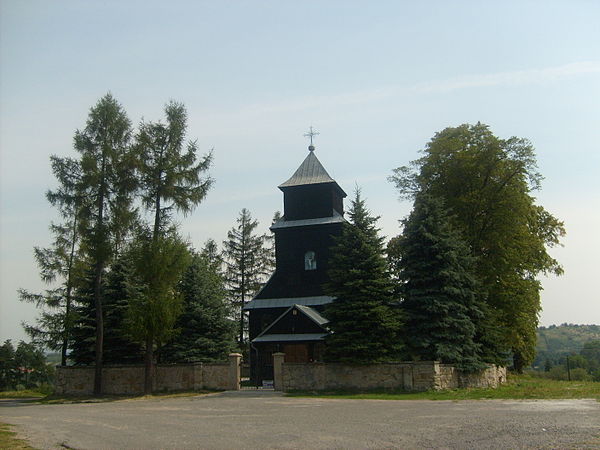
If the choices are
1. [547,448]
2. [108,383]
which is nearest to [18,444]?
[547,448]

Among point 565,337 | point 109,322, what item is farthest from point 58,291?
point 565,337

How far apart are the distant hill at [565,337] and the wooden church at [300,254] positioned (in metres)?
103

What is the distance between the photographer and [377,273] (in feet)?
81.3

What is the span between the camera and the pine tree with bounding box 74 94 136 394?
2652 centimetres

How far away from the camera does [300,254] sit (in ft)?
114

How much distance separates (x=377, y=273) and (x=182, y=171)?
1005 centimetres

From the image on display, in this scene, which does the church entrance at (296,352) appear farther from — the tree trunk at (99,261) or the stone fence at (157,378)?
the tree trunk at (99,261)

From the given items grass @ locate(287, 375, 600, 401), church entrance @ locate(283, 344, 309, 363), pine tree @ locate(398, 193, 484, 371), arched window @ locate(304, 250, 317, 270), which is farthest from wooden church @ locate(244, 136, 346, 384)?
grass @ locate(287, 375, 600, 401)

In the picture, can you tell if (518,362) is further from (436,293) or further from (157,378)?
(157,378)

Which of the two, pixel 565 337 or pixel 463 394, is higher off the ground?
pixel 565 337

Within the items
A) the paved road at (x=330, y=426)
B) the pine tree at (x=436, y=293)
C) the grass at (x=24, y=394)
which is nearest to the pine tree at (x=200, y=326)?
the grass at (x=24, y=394)

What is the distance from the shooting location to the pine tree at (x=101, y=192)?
26.5 meters

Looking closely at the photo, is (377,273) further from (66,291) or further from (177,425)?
(66,291)

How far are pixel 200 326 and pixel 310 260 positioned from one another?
7.47m
